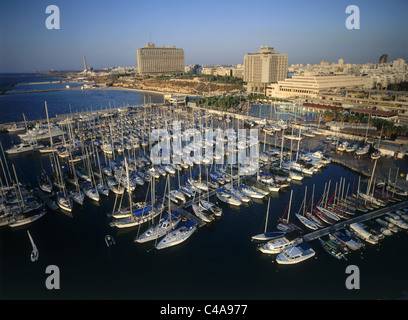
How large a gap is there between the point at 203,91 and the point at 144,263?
335 ft

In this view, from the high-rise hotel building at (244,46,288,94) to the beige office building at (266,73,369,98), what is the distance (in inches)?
446

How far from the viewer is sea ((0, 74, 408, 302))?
55.7 ft

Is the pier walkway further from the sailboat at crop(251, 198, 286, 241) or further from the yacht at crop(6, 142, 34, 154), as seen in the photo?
the yacht at crop(6, 142, 34, 154)

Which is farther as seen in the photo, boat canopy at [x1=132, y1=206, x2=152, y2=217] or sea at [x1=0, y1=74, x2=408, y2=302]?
boat canopy at [x1=132, y1=206, x2=152, y2=217]

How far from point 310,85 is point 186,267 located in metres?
74.4

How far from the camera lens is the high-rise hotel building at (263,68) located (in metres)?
100

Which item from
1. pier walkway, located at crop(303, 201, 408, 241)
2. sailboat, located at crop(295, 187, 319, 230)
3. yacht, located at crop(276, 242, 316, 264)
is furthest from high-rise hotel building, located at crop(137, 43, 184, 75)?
yacht, located at crop(276, 242, 316, 264)

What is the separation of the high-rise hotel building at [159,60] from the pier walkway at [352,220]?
170m

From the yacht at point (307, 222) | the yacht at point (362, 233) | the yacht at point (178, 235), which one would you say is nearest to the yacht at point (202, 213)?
the yacht at point (178, 235)

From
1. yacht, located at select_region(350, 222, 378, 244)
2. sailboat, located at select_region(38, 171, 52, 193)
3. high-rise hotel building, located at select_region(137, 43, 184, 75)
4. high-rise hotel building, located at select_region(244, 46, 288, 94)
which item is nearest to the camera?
yacht, located at select_region(350, 222, 378, 244)

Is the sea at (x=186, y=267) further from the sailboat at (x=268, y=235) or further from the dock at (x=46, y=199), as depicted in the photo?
the dock at (x=46, y=199)

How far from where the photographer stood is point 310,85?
257 ft

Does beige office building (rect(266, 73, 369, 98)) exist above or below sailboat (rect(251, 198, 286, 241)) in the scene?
above
